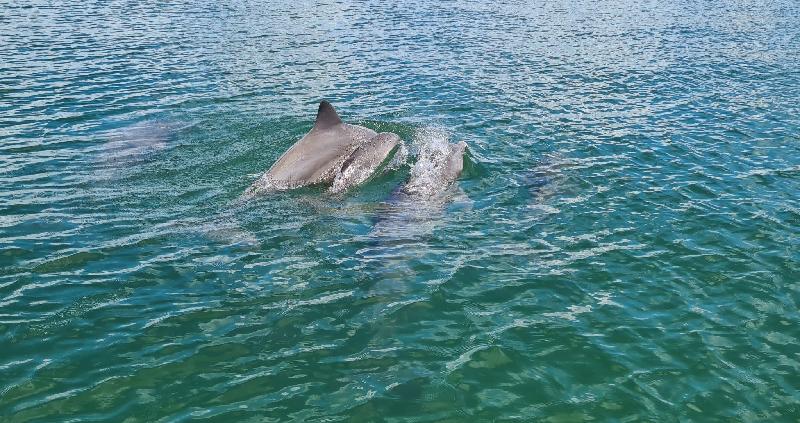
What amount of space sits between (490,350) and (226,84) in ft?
74.3

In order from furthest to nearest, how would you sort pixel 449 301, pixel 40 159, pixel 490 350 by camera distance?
pixel 40 159 < pixel 449 301 < pixel 490 350

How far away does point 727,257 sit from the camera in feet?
44.8

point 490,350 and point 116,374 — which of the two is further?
point 490,350

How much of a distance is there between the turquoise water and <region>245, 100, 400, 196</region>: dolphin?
621 millimetres

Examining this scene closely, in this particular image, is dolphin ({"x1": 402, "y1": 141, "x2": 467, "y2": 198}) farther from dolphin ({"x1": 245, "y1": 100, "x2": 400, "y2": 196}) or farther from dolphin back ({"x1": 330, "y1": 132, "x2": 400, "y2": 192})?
dolphin ({"x1": 245, "y1": 100, "x2": 400, "y2": 196})

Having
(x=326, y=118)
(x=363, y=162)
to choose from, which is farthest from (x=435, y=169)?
Result: (x=326, y=118)

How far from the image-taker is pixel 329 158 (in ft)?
59.1

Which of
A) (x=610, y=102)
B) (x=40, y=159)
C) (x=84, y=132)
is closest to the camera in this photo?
(x=40, y=159)

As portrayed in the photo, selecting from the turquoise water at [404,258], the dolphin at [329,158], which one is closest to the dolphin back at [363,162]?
the dolphin at [329,158]

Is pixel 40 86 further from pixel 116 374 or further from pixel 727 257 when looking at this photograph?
pixel 727 257

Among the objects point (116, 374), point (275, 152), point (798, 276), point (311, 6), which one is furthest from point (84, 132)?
point (311, 6)

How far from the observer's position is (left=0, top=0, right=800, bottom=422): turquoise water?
936 cm

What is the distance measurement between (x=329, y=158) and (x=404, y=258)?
5.67 m

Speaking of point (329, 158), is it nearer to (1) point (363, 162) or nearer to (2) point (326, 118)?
(1) point (363, 162)
